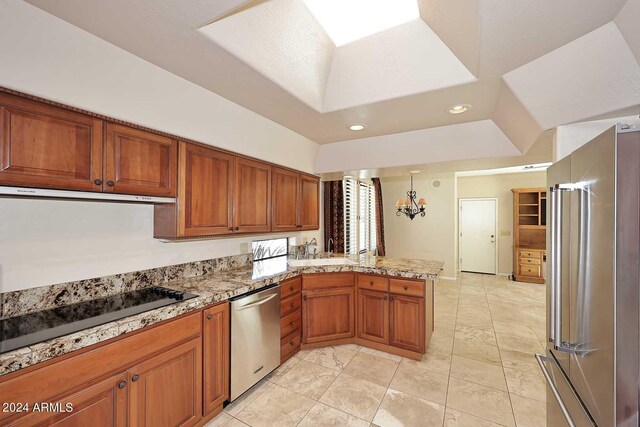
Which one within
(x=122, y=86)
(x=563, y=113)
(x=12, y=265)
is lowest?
(x=12, y=265)

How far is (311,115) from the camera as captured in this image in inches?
105

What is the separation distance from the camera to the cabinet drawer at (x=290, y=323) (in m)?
2.66

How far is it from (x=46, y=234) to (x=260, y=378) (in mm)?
1879

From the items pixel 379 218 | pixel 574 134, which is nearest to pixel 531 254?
pixel 379 218

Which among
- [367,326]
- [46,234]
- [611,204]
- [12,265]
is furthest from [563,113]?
[12,265]

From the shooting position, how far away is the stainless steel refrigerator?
885 mm

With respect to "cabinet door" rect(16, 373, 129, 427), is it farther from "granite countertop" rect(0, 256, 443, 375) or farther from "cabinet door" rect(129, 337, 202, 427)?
Answer: "granite countertop" rect(0, 256, 443, 375)

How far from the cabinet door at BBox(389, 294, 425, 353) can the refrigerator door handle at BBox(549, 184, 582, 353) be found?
1.41m

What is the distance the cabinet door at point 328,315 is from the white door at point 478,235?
17.9 ft

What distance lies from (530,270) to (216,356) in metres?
7.10

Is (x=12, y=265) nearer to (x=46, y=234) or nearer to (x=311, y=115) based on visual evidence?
(x=46, y=234)

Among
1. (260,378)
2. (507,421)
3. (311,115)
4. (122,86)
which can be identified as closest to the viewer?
(122,86)

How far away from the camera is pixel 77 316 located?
1481mm

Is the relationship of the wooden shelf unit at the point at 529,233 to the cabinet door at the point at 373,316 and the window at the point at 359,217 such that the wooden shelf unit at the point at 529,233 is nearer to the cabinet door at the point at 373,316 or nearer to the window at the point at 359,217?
the window at the point at 359,217
